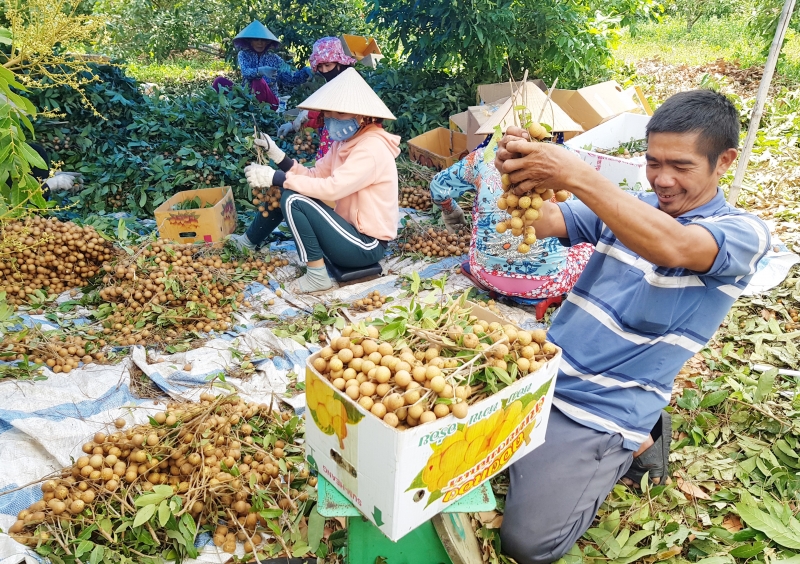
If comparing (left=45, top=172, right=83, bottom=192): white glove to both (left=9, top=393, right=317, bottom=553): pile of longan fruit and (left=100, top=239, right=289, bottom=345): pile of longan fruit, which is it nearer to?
(left=100, top=239, right=289, bottom=345): pile of longan fruit

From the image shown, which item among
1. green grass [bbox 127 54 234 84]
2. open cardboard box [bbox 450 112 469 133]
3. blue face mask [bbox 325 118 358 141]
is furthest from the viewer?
green grass [bbox 127 54 234 84]

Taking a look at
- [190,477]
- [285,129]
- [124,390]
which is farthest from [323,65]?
[190,477]

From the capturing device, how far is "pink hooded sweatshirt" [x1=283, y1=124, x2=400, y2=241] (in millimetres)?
3373

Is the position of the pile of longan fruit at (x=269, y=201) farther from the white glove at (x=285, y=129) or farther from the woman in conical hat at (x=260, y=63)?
the woman in conical hat at (x=260, y=63)

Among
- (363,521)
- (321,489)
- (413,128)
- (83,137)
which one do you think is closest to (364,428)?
(321,489)

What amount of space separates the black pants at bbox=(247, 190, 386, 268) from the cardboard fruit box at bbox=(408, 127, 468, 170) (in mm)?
1849

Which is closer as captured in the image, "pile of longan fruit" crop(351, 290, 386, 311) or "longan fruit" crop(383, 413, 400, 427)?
"longan fruit" crop(383, 413, 400, 427)

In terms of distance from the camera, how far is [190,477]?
1.84 meters

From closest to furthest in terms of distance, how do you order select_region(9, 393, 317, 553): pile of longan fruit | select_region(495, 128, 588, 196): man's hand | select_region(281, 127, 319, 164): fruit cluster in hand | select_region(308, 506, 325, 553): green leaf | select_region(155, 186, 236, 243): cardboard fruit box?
select_region(495, 128, 588, 196): man's hand, select_region(308, 506, 325, 553): green leaf, select_region(9, 393, 317, 553): pile of longan fruit, select_region(155, 186, 236, 243): cardboard fruit box, select_region(281, 127, 319, 164): fruit cluster in hand

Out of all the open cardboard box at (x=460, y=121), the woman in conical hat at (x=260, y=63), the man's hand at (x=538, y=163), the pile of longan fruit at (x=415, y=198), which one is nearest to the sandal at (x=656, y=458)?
the man's hand at (x=538, y=163)

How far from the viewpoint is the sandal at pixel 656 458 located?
2.09 meters

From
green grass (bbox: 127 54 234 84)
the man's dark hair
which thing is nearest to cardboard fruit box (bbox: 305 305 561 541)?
the man's dark hair

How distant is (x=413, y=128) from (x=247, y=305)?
11.2ft

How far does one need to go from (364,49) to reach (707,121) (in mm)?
6628
